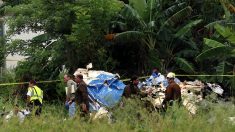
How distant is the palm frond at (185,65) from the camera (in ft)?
57.5

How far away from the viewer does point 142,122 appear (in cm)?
771

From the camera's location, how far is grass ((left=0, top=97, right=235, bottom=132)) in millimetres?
7395

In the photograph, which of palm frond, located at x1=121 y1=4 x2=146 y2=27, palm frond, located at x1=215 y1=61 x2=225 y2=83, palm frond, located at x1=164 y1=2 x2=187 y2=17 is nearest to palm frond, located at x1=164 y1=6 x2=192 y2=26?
palm frond, located at x1=164 y1=2 x2=187 y2=17

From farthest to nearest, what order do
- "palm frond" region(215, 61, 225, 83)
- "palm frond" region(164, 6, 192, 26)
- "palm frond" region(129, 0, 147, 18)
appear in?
"palm frond" region(129, 0, 147, 18) < "palm frond" region(164, 6, 192, 26) < "palm frond" region(215, 61, 225, 83)

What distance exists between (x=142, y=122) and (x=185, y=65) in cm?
1005

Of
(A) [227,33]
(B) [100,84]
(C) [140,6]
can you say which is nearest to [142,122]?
(B) [100,84]

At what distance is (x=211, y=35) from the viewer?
18.9 m

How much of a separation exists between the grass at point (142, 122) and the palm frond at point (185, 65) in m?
9.49

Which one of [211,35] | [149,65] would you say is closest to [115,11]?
[149,65]

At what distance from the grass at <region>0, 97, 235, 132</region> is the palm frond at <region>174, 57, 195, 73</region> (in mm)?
9486

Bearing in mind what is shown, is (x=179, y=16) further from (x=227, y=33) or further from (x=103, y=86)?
(x=103, y=86)

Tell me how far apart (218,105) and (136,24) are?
10.9 m

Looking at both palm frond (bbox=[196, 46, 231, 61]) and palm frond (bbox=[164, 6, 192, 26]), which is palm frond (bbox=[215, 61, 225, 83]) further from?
palm frond (bbox=[164, 6, 192, 26])

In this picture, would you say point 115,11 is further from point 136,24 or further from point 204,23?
point 204,23
